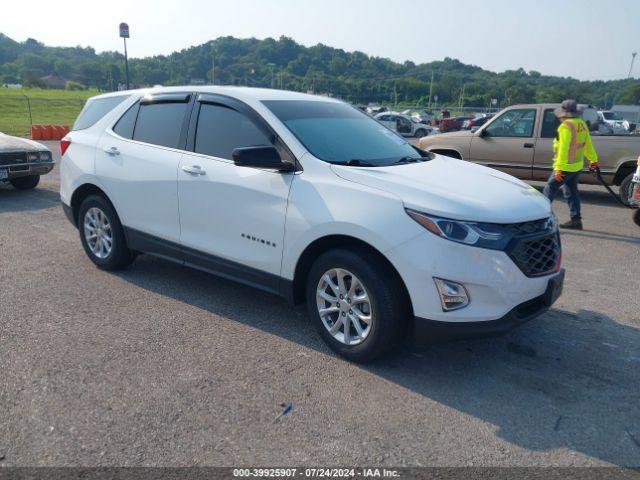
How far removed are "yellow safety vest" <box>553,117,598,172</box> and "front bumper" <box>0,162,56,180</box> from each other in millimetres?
8559

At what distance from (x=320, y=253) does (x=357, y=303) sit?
49 cm

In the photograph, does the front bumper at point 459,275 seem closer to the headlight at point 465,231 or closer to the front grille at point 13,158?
the headlight at point 465,231

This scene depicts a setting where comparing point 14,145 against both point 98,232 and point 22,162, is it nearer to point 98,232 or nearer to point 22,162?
point 22,162

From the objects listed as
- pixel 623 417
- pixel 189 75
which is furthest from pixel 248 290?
pixel 189 75

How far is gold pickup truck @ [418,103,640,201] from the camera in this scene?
9.82 meters

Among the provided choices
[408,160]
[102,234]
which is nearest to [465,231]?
[408,160]

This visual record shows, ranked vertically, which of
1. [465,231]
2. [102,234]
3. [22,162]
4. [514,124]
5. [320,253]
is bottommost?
[102,234]

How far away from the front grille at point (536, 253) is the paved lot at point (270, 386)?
2.36 ft

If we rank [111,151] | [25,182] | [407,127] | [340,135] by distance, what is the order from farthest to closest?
[407,127]
[25,182]
[111,151]
[340,135]

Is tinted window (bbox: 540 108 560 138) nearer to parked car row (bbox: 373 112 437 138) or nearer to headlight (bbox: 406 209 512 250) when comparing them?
headlight (bbox: 406 209 512 250)

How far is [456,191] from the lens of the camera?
3.58 metres

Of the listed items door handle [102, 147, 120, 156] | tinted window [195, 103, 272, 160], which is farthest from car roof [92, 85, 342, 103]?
door handle [102, 147, 120, 156]

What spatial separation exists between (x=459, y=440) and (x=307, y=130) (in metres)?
2.45

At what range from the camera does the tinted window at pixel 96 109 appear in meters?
5.48
